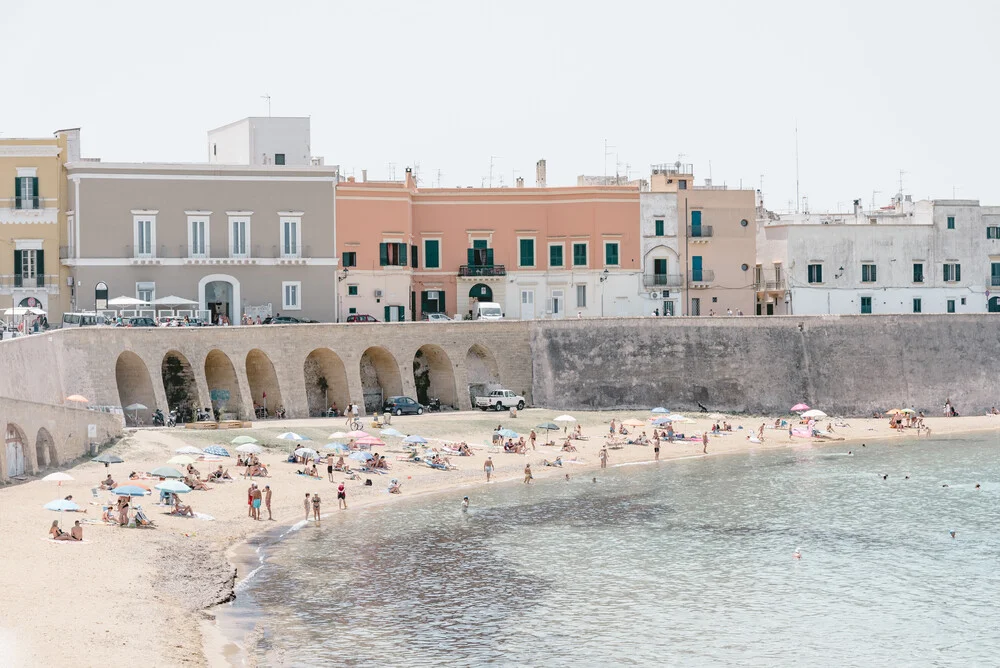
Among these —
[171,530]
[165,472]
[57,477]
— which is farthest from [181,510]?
[57,477]

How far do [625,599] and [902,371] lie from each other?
38.4m

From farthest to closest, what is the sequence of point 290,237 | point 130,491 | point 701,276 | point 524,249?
point 701,276, point 524,249, point 290,237, point 130,491

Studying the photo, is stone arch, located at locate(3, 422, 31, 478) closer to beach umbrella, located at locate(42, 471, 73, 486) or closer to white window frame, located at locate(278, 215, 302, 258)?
beach umbrella, located at locate(42, 471, 73, 486)

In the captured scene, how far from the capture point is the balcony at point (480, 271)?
217ft

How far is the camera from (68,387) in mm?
47094

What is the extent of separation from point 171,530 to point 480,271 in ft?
106

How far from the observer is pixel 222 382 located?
55.1 m

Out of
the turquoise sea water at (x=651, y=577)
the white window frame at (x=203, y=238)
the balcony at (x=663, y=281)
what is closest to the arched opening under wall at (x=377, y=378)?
the white window frame at (x=203, y=238)

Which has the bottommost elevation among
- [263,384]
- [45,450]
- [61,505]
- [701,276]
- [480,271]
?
[61,505]

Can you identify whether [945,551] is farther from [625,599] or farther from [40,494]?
[40,494]

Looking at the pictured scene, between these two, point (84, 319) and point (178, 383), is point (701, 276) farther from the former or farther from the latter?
point (84, 319)

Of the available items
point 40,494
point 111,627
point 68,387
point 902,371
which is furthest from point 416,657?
point 902,371

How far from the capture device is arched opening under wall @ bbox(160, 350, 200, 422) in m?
53.5

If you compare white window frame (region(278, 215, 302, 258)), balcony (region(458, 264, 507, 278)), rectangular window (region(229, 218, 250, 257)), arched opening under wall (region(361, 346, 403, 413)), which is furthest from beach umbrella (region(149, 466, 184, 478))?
balcony (region(458, 264, 507, 278))
